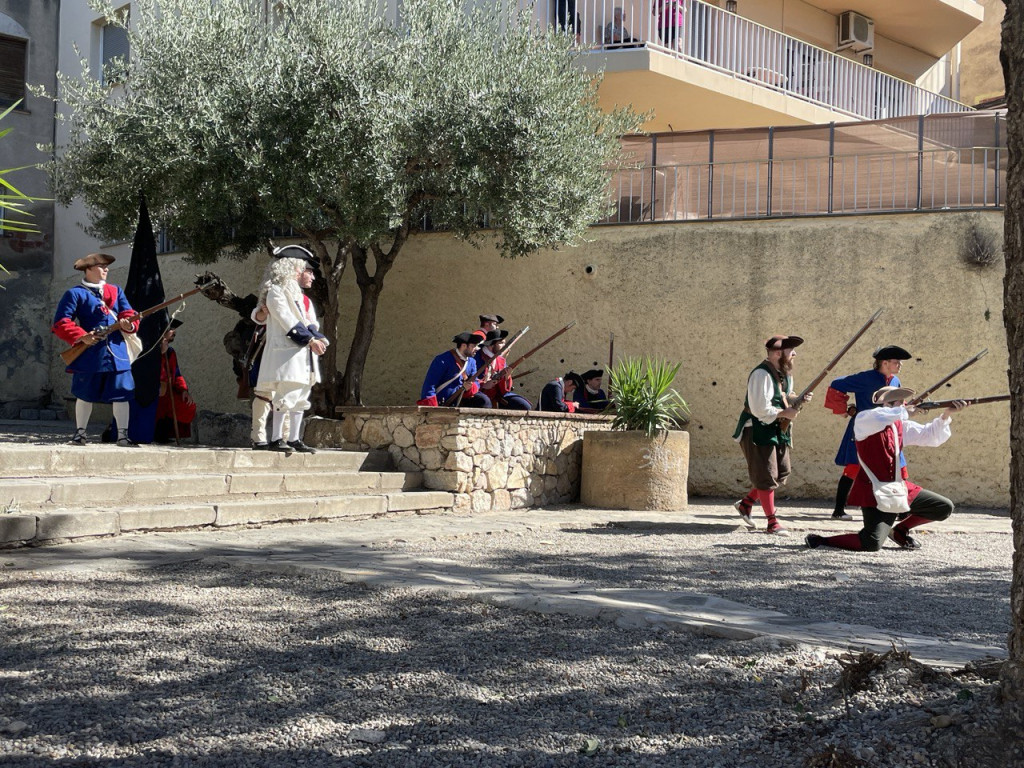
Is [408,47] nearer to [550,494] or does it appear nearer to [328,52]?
[328,52]

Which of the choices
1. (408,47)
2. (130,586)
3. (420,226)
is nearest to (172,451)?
(130,586)

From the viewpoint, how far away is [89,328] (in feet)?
31.5

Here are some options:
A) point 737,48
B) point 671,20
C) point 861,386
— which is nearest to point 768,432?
point 861,386

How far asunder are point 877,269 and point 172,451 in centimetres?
857

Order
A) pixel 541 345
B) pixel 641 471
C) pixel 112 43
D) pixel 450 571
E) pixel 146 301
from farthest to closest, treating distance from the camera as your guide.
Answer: pixel 112 43, pixel 541 345, pixel 146 301, pixel 641 471, pixel 450 571

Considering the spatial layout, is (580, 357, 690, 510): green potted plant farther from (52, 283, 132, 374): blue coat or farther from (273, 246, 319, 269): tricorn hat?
(52, 283, 132, 374): blue coat

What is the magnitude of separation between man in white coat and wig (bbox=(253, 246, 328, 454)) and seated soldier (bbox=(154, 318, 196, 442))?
227cm

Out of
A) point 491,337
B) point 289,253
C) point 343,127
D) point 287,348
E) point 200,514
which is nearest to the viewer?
point 200,514

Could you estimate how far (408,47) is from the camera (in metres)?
11.8

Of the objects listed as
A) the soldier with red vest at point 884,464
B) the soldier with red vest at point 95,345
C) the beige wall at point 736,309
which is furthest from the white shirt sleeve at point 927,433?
the soldier with red vest at point 95,345

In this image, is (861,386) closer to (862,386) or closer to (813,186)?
(862,386)

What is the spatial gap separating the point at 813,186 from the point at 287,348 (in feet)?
23.7

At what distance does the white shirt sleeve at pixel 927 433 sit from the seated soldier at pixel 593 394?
5.55 meters

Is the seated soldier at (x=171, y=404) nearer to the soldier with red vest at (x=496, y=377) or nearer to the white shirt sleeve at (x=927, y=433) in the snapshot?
the soldier with red vest at (x=496, y=377)
